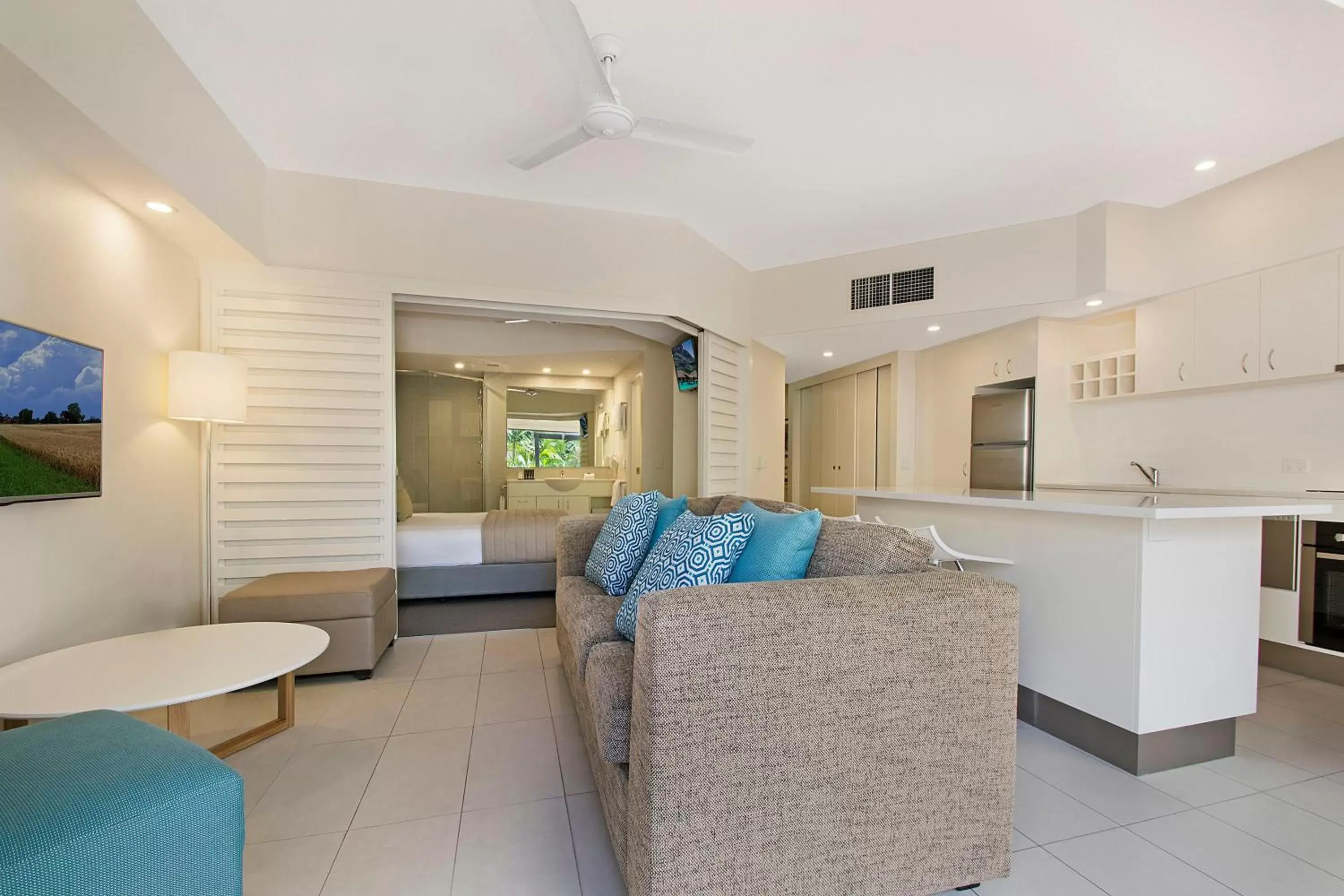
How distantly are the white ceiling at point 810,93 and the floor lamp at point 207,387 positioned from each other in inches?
43.7

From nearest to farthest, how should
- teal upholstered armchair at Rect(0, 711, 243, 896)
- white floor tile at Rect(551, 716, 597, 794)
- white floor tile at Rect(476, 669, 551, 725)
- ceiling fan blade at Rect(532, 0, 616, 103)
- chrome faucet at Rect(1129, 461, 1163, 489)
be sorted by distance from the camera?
teal upholstered armchair at Rect(0, 711, 243, 896) < ceiling fan blade at Rect(532, 0, 616, 103) < white floor tile at Rect(551, 716, 597, 794) < white floor tile at Rect(476, 669, 551, 725) < chrome faucet at Rect(1129, 461, 1163, 489)

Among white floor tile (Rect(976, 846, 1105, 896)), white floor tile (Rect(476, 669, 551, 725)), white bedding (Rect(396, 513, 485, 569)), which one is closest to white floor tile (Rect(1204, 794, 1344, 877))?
white floor tile (Rect(976, 846, 1105, 896))

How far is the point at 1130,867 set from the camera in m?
1.51

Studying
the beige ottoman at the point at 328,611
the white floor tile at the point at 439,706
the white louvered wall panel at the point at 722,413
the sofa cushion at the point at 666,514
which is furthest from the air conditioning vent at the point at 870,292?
the beige ottoman at the point at 328,611

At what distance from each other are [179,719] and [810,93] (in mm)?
3393

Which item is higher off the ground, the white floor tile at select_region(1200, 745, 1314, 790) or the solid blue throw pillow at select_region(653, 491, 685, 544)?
the solid blue throw pillow at select_region(653, 491, 685, 544)

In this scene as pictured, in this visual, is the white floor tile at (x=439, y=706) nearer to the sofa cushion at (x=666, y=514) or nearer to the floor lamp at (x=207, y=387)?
the sofa cushion at (x=666, y=514)

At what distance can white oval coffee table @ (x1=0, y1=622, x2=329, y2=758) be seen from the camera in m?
1.53

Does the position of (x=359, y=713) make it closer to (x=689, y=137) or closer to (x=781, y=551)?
(x=781, y=551)

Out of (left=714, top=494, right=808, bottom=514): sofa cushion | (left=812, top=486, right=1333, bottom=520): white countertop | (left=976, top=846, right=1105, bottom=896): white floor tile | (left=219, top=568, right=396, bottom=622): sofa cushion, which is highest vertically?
(left=812, top=486, right=1333, bottom=520): white countertop

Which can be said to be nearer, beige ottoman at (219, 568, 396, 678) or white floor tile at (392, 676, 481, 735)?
white floor tile at (392, 676, 481, 735)

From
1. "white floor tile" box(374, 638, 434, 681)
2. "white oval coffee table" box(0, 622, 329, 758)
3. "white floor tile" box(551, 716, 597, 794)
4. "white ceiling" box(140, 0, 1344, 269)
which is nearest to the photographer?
"white oval coffee table" box(0, 622, 329, 758)

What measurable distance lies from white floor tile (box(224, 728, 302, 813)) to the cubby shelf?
17.0ft

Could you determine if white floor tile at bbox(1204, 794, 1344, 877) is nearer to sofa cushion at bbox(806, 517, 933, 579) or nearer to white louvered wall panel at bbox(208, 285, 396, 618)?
sofa cushion at bbox(806, 517, 933, 579)
